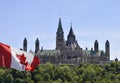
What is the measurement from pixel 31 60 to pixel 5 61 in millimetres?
1279

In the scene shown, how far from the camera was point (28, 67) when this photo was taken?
73.7 ft

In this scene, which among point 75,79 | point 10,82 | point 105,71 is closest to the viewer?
point 10,82

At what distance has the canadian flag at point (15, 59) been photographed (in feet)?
70.8

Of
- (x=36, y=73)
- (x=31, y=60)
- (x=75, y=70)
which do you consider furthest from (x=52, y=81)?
(x=31, y=60)

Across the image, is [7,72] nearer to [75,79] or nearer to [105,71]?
[75,79]

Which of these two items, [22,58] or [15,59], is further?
[22,58]

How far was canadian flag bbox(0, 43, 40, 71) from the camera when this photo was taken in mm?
21594

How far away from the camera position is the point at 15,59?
71.9 ft

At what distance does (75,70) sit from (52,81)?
28.4 m

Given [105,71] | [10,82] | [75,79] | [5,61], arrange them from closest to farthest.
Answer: [5,61]
[10,82]
[75,79]
[105,71]

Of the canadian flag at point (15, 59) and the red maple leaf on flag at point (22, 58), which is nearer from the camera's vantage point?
the canadian flag at point (15, 59)

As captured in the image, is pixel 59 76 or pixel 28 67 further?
pixel 59 76

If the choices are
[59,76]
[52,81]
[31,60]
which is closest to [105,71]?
[59,76]

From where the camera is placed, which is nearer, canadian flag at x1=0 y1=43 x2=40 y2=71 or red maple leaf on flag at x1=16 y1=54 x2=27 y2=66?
canadian flag at x1=0 y1=43 x2=40 y2=71
